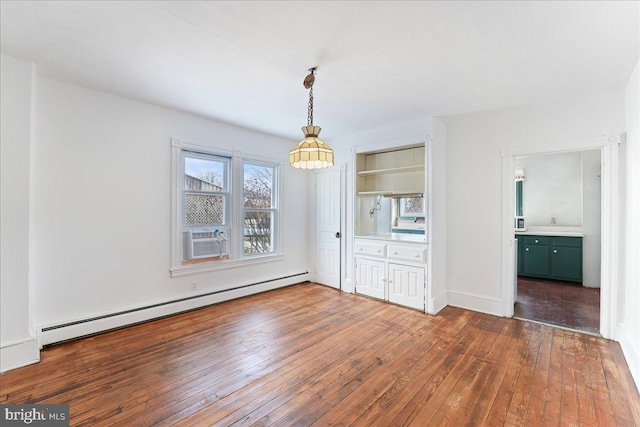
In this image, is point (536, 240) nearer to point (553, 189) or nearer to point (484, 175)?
point (553, 189)

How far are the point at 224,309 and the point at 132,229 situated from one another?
5.14ft

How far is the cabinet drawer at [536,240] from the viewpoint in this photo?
543 centimetres

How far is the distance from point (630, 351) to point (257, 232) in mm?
4566

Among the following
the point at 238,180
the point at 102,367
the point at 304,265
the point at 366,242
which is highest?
the point at 238,180

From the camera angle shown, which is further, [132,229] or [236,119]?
[236,119]

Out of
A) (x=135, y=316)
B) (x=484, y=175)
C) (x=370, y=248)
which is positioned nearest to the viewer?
(x=135, y=316)

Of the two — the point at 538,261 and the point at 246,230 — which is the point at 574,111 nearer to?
the point at 538,261

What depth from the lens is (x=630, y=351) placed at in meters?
2.50

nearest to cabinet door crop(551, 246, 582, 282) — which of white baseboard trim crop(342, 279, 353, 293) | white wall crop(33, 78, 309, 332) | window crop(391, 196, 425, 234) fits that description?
window crop(391, 196, 425, 234)

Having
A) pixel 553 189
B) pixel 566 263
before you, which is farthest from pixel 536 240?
pixel 553 189

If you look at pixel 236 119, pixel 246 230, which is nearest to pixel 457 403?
pixel 246 230

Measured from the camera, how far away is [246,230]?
15.3 ft

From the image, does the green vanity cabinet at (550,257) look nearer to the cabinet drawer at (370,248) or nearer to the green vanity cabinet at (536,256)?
the green vanity cabinet at (536,256)

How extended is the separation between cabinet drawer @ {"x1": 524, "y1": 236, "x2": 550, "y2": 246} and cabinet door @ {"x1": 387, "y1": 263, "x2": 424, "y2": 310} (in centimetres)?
324
